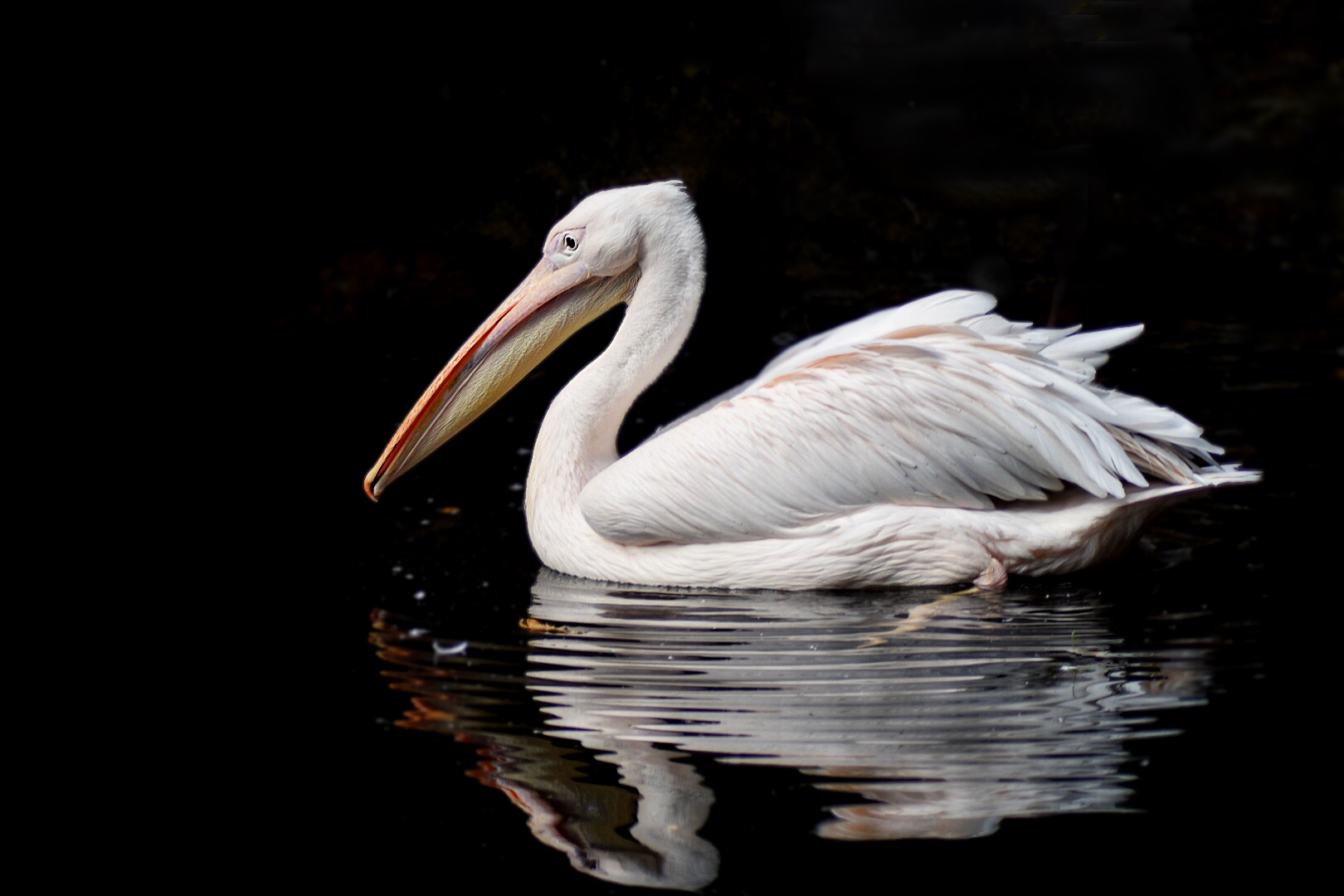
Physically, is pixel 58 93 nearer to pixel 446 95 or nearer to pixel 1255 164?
pixel 446 95

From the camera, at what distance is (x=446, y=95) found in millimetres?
8594

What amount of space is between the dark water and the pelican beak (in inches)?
13.0

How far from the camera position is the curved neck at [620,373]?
388cm

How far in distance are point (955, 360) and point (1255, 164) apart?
673cm

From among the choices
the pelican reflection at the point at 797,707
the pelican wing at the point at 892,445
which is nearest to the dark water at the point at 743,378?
the pelican reflection at the point at 797,707

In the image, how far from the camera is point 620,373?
392 cm

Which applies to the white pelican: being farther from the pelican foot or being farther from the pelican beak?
the pelican beak

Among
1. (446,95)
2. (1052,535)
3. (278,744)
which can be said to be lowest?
(278,744)

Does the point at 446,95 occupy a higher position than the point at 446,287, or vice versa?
the point at 446,95

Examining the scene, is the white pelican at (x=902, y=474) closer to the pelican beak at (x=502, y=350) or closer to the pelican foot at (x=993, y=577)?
the pelican foot at (x=993, y=577)

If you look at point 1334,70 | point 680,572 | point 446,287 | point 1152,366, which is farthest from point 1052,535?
point 1334,70

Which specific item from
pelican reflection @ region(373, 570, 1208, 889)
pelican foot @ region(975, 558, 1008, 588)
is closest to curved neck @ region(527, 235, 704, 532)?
pelican reflection @ region(373, 570, 1208, 889)

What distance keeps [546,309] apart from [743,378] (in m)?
2.00

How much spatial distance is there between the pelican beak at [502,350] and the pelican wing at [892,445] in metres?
0.57
